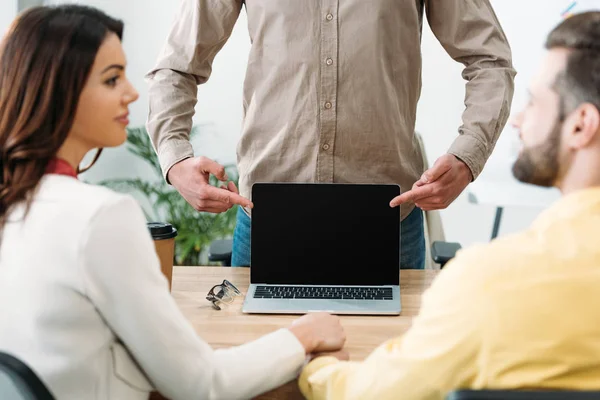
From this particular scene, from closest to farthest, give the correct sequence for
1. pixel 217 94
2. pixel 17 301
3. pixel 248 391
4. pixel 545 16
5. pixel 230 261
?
pixel 17 301, pixel 248 391, pixel 230 261, pixel 545 16, pixel 217 94

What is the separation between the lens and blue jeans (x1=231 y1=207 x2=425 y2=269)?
198cm

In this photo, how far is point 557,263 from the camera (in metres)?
0.90

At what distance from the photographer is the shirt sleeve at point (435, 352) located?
0.91 meters

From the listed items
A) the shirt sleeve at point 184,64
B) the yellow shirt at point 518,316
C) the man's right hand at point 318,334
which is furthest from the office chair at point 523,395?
the shirt sleeve at point 184,64

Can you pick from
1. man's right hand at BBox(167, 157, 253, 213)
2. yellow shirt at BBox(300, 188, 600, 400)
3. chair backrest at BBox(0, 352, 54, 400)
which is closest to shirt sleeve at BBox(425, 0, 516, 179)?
man's right hand at BBox(167, 157, 253, 213)

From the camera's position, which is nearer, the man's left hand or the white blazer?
the white blazer

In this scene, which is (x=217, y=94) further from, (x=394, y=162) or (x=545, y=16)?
(x=394, y=162)

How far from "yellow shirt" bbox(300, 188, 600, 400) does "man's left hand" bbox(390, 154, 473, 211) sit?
0.79 m

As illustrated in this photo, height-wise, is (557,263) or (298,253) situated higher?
(557,263)

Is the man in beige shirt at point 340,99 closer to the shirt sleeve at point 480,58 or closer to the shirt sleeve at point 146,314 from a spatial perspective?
the shirt sleeve at point 480,58

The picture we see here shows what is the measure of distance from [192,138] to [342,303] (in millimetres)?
2724

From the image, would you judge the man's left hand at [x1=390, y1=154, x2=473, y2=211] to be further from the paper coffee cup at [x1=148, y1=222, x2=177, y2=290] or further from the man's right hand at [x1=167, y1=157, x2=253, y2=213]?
the paper coffee cup at [x1=148, y1=222, x2=177, y2=290]

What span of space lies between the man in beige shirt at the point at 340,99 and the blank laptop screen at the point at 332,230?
0.17 m

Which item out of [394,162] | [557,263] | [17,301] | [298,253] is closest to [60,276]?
[17,301]
